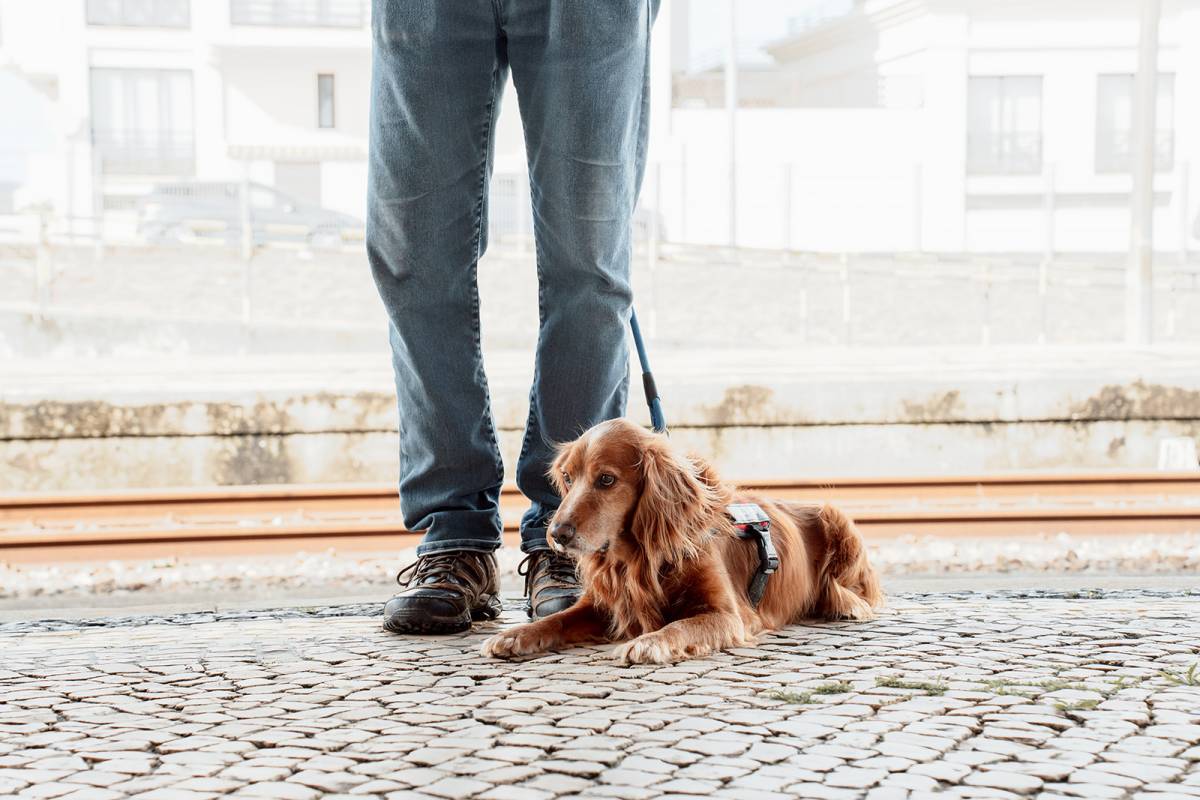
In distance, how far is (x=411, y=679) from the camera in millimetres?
2480

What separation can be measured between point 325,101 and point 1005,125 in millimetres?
16142

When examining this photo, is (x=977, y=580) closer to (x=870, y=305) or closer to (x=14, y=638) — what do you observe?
(x=14, y=638)

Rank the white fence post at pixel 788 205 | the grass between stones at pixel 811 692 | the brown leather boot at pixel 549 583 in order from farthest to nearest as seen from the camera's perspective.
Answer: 1. the white fence post at pixel 788 205
2. the brown leather boot at pixel 549 583
3. the grass between stones at pixel 811 692

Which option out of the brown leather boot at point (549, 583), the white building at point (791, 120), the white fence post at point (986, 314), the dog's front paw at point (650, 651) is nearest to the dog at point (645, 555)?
the dog's front paw at point (650, 651)

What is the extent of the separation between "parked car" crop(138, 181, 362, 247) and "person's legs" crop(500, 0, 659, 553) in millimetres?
20617

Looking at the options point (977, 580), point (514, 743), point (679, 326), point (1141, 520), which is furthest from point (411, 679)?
point (679, 326)

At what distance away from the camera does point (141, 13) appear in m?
31.7

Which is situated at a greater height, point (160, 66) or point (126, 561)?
point (160, 66)

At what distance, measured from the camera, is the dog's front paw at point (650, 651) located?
255 centimetres

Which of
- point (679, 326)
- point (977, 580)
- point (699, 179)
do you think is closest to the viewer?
point (977, 580)

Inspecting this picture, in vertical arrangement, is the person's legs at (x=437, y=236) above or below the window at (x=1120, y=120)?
below

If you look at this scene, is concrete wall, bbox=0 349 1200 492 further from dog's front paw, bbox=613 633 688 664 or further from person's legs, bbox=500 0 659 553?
dog's front paw, bbox=613 633 688 664

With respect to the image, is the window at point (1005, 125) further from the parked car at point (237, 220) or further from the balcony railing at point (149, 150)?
the balcony railing at point (149, 150)

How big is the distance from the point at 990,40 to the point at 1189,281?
9028 mm
